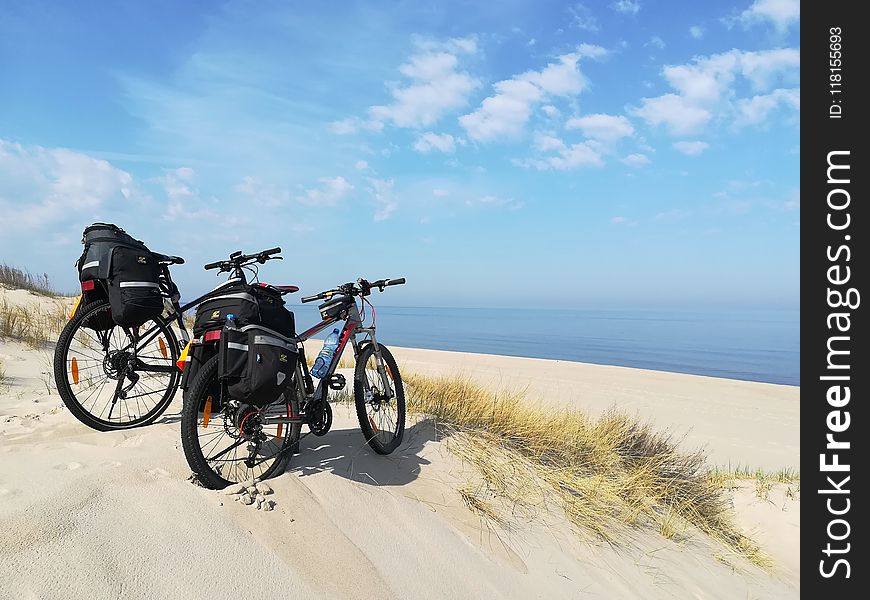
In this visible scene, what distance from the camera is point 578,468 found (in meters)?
5.49

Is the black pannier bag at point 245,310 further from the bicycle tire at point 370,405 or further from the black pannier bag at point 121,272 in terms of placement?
the bicycle tire at point 370,405

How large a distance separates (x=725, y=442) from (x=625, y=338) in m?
32.6

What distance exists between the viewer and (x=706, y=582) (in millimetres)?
4473

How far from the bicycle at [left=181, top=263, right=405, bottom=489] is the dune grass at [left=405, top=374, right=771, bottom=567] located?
745mm

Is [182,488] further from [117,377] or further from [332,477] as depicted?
[117,377]

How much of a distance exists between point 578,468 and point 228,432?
3318 millimetres

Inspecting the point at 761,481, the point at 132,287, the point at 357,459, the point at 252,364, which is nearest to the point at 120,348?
the point at 132,287

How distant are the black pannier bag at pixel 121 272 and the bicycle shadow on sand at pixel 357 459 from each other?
1.56 m

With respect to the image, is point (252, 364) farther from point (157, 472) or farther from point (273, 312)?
point (157, 472)

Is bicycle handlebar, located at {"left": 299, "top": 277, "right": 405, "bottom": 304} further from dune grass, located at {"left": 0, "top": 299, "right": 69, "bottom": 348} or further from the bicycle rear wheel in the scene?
dune grass, located at {"left": 0, "top": 299, "right": 69, "bottom": 348}

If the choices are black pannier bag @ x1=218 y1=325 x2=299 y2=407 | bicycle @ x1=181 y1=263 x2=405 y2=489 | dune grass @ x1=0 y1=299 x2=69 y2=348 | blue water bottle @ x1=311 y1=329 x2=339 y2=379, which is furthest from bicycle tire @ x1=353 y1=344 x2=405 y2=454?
dune grass @ x1=0 y1=299 x2=69 y2=348

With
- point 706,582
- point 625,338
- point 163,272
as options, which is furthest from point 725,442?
point 625,338

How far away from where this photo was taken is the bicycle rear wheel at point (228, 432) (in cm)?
319

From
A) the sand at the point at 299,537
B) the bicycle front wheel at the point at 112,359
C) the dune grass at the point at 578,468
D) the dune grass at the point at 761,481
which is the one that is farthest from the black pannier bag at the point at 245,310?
the dune grass at the point at 761,481
